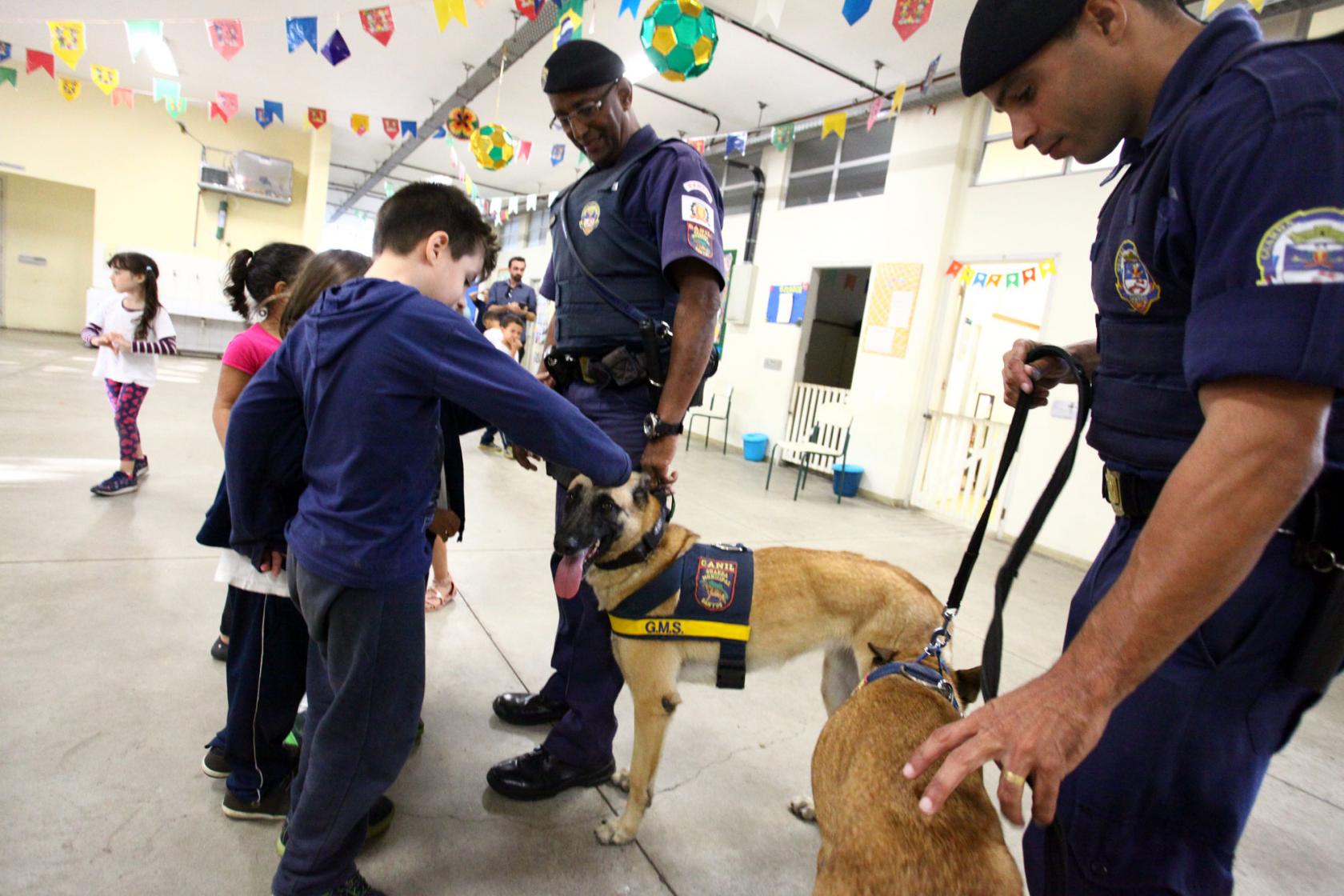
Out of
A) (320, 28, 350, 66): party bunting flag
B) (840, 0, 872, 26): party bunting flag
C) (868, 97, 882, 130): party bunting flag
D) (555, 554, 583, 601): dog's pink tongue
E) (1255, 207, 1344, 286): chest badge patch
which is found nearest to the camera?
(1255, 207, 1344, 286): chest badge patch

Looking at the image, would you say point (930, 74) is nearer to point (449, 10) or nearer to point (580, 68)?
point (449, 10)

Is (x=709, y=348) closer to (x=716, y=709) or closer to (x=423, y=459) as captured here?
(x=423, y=459)

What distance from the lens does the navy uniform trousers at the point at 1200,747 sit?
2.43 ft

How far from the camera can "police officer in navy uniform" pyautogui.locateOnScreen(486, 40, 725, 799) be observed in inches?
70.4

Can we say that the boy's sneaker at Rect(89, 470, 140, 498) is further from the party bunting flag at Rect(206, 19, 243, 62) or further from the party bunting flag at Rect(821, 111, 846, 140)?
the party bunting flag at Rect(821, 111, 846, 140)

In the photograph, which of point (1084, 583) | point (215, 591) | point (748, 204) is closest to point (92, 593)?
point (215, 591)

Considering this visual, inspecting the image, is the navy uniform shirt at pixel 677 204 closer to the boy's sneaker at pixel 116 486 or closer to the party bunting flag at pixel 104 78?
the boy's sneaker at pixel 116 486

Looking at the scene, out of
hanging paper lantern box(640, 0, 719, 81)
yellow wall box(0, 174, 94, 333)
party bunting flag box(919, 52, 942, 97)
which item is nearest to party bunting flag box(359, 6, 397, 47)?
hanging paper lantern box(640, 0, 719, 81)

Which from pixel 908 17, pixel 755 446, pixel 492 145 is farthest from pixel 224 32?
pixel 755 446

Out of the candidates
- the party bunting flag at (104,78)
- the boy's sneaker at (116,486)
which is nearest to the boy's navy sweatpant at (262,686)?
the boy's sneaker at (116,486)

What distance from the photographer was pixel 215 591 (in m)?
2.92

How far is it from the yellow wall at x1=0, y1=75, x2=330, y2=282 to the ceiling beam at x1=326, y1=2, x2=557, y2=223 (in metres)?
2.08

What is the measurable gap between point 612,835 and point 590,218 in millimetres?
1828

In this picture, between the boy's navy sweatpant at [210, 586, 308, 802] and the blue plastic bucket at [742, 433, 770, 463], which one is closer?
the boy's navy sweatpant at [210, 586, 308, 802]
